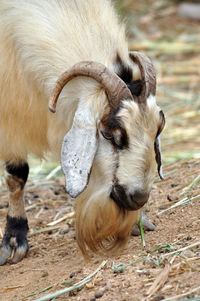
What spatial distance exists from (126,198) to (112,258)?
563mm

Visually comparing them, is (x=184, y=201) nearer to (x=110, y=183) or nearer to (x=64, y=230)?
(x=64, y=230)

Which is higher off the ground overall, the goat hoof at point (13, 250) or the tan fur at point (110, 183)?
the tan fur at point (110, 183)

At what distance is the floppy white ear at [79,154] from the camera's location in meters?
4.57

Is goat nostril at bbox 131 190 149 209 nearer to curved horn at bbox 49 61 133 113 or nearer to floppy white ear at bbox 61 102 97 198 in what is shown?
floppy white ear at bbox 61 102 97 198

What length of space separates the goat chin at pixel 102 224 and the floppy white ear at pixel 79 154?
0.25 m

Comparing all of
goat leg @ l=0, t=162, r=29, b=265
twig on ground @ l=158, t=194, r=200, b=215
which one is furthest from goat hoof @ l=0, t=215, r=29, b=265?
twig on ground @ l=158, t=194, r=200, b=215

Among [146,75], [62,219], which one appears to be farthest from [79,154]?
[62,219]

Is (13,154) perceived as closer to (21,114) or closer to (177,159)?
(21,114)

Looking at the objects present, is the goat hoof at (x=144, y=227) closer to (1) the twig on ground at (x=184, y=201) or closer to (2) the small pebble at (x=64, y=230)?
(1) the twig on ground at (x=184, y=201)

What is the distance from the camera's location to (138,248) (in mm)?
5133

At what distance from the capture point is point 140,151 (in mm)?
4570

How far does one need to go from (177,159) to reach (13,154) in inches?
97.0

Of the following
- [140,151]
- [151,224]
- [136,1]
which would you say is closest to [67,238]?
[151,224]

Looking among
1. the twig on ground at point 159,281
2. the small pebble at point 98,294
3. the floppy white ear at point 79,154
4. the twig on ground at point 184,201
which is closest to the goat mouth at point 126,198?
the floppy white ear at point 79,154
